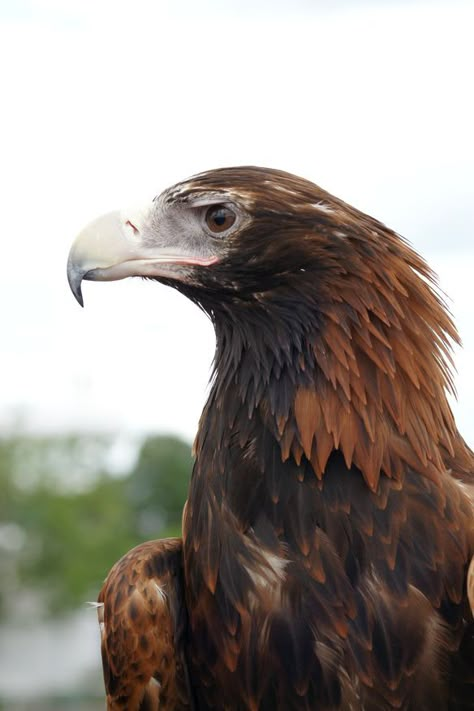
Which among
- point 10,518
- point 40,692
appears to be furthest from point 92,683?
point 10,518

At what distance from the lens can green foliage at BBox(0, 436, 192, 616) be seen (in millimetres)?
77562

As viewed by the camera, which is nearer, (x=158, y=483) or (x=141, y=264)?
(x=141, y=264)

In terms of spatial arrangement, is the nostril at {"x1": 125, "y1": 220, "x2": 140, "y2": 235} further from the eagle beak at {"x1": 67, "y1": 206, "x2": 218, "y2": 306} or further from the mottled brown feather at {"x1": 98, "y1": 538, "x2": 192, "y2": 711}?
the mottled brown feather at {"x1": 98, "y1": 538, "x2": 192, "y2": 711}

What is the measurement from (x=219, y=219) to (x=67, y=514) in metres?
78.8

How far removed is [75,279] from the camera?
4.97 metres

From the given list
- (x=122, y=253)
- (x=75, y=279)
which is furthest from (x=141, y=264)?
(x=75, y=279)

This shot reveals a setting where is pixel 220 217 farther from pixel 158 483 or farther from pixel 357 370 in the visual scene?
pixel 158 483

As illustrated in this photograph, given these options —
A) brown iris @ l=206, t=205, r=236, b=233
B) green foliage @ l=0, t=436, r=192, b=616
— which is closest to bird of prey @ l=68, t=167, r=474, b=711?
brown iris @ l=206, t=205, r=236, b=233

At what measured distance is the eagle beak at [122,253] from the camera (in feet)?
16.3

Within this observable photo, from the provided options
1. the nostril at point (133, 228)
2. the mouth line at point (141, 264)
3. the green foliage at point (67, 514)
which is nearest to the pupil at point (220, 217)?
the mouth line at point (141, 264)

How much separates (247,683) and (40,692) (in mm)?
64441

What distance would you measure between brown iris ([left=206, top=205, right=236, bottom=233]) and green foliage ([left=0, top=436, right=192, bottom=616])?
2749 inches

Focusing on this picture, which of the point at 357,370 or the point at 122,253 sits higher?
the point at 122,253

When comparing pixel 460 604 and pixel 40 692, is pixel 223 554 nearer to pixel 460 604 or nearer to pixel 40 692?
pixel 460 604
